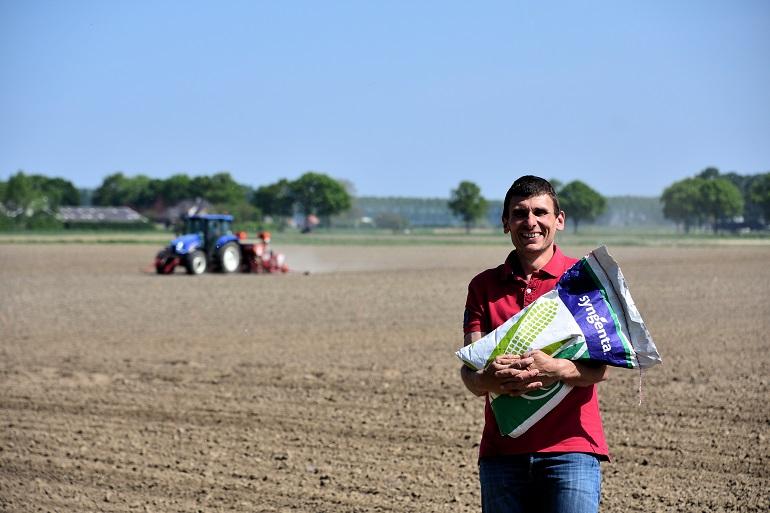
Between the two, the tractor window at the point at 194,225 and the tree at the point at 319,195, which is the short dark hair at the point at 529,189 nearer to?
the tractor window at the point at 194,225

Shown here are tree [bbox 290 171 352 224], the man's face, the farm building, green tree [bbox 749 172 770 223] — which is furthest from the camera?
the farm building

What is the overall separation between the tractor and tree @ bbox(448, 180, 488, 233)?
7448 centimetres

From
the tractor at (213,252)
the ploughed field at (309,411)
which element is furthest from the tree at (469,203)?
the ploughed field at (309,411)

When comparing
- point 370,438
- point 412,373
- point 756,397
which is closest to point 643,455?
point 370,438

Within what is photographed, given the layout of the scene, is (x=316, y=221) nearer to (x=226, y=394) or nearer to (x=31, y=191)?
(x=31, y=191)

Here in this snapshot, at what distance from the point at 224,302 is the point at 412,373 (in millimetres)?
10765

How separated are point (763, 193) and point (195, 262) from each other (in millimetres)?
26365

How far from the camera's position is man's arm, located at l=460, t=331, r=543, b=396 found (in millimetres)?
3656

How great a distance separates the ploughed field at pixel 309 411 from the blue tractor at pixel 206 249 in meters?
9.35

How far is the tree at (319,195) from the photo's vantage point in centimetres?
10197

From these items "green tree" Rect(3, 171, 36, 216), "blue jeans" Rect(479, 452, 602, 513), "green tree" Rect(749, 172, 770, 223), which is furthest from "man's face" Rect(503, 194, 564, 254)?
"green tree" Rect(3, 171, 36, 216)

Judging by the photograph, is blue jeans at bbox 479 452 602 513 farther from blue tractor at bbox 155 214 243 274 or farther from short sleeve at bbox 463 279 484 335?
blue tractor at bbox 155 214 243 274

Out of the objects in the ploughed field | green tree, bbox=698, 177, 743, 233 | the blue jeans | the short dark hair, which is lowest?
the ploughed field

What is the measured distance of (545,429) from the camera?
3.80 m
